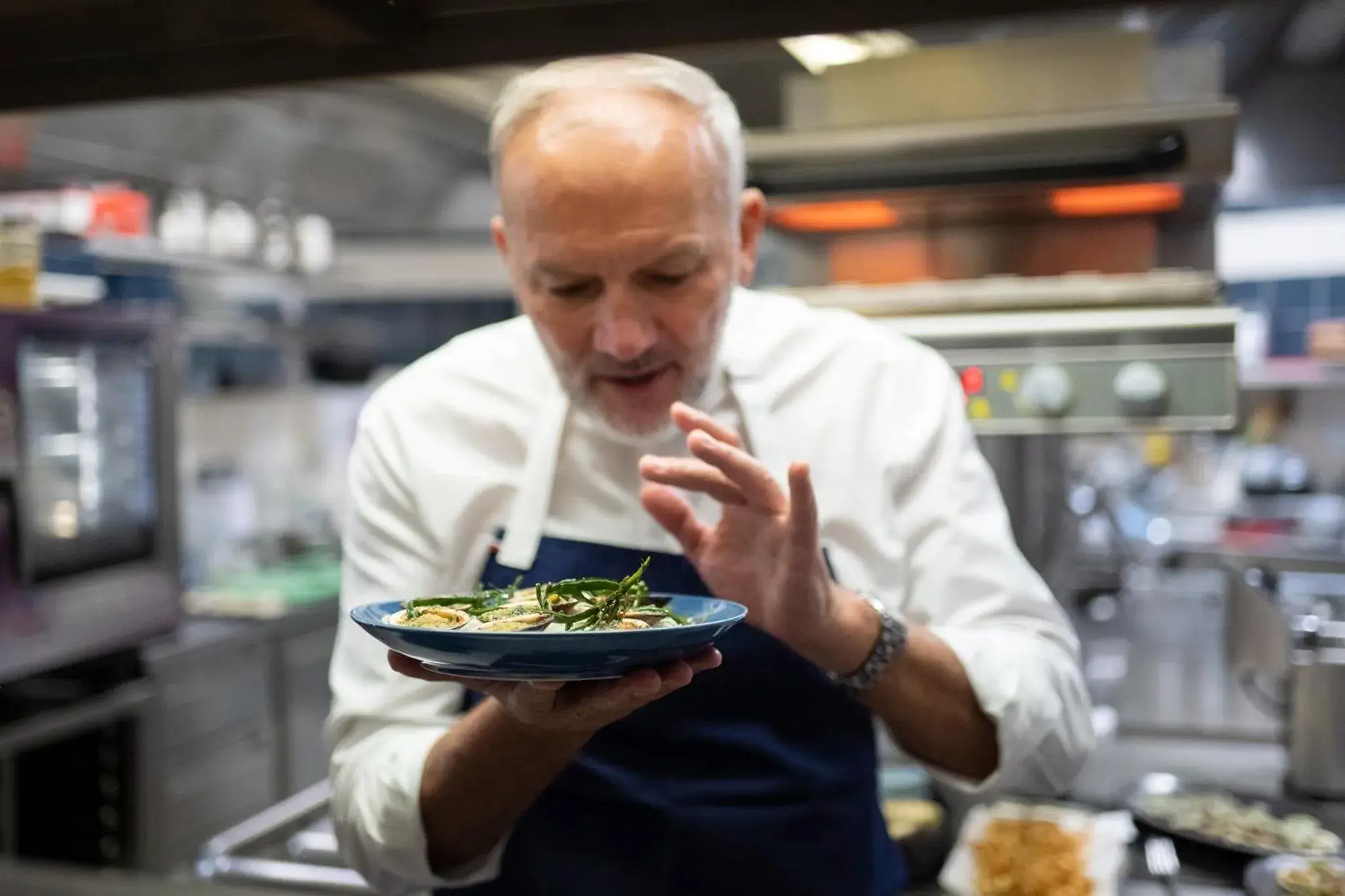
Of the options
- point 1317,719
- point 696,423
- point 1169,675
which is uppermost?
point 696,423

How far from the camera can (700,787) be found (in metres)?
1.23

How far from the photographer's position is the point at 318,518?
5012mm

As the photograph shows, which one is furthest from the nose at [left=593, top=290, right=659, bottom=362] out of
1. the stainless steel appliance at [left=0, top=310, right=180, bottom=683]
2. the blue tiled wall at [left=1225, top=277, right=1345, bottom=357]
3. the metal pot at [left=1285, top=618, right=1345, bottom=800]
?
the blue tiled wall at [left=1225, top=277, right=1345, bottom=357]

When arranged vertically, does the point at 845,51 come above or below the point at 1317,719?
above

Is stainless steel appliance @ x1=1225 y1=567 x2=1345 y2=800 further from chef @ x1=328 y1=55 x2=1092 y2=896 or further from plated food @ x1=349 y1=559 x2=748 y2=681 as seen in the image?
plated food @ x1=349 y1=559 x2=748 y2=681

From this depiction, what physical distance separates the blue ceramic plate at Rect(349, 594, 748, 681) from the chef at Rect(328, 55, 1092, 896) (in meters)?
0.32

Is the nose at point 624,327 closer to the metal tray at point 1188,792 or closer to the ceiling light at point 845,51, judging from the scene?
the ceiling light at point 845,51

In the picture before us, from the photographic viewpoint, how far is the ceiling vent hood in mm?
1856

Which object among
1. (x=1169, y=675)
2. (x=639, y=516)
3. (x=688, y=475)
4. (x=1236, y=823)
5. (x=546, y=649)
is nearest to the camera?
(x=546, y=649)

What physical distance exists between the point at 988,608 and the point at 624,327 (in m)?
0.55

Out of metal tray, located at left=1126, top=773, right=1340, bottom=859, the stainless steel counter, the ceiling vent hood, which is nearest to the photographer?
metal tray, located at left=1126, top=773, right=1340, bottom=859

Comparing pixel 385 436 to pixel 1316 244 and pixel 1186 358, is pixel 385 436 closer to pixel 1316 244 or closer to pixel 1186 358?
pixel 1186 358

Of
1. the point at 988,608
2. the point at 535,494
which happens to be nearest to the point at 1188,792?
the point at 988,608

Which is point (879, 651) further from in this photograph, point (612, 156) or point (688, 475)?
point (612, 156)
